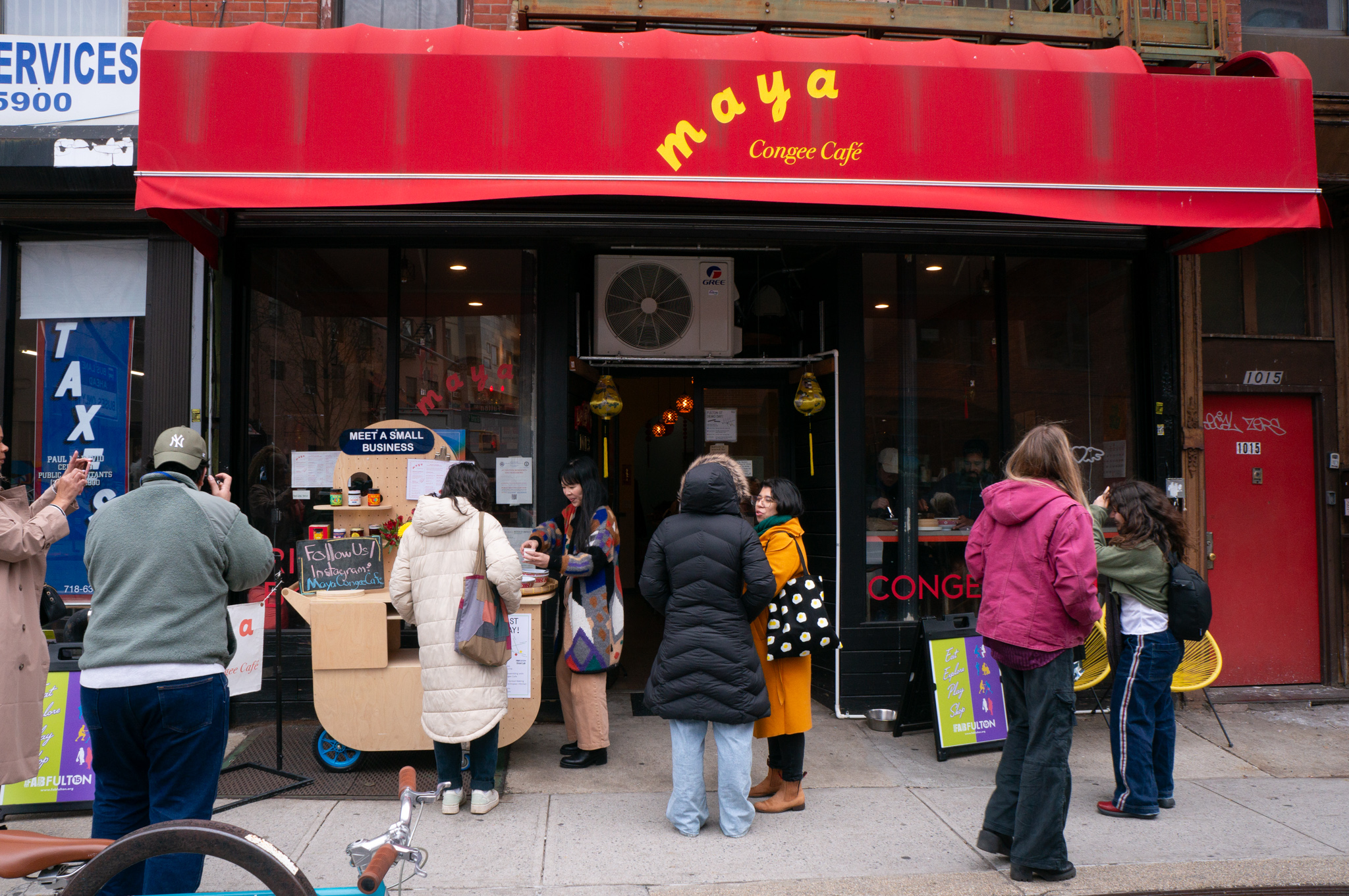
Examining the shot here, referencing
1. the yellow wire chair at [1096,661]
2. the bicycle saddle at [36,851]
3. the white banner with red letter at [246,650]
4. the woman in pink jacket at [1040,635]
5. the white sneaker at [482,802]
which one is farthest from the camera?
the yellow wire chair at [1096,661]

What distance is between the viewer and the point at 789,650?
4559 mm

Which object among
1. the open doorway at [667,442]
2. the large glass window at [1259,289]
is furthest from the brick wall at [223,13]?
the large glass window at [1259,289]

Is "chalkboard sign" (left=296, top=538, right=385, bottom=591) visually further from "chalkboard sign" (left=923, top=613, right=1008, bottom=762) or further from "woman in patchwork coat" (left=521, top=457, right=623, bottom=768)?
"chalkboard sign" (left=923, top=613, right=1008, bottom=762)

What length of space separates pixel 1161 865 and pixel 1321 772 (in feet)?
7.60

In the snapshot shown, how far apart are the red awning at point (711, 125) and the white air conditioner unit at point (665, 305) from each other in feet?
5.97

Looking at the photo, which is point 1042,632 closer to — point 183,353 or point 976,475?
point 976,475

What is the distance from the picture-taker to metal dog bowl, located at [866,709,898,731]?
616 cm

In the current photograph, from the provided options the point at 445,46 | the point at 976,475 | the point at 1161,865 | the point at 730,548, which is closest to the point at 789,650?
the point at 730,548

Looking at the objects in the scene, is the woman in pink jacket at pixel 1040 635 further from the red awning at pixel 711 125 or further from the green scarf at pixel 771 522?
the red awning at pixel 711 125

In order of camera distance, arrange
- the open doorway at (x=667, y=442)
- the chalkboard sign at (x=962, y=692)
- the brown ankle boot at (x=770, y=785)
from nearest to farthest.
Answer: the brown ankle boot at (x=770, y=785), the chalkboard sign at (x=962, y=692), the open doorway at (x=667, y=442)

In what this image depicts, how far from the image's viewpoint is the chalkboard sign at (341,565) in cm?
532

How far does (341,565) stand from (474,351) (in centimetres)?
201

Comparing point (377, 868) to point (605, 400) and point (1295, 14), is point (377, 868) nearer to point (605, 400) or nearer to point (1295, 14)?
point (605, 400)

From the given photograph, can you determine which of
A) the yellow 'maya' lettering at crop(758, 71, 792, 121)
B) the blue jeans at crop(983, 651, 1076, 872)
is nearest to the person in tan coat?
the yellow 'maya' lettering at crop(758, 71, 792, 121)
